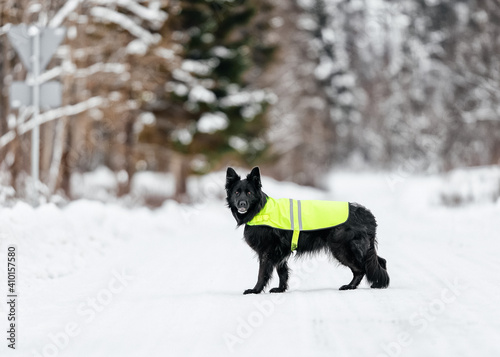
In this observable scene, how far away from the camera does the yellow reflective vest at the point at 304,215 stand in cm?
641

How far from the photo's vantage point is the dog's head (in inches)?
245

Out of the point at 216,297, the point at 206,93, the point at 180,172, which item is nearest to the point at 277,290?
the point at 216,297

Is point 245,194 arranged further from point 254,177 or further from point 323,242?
point 323,242

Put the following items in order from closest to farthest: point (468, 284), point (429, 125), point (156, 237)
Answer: point (468, 284) < point (156, 237) < point (429, 125)

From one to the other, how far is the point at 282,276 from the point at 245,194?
3.56ft

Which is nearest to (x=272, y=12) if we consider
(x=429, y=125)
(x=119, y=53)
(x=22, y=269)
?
(x=119, y=53)

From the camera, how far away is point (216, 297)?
6.08m

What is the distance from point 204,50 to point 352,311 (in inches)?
724

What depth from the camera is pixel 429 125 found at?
152 feet

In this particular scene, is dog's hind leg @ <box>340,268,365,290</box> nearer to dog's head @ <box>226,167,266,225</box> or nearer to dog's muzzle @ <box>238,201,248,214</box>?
dog's head @ <box>226,167,266,225</box>

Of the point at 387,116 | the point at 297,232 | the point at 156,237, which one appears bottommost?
the point at 156,237

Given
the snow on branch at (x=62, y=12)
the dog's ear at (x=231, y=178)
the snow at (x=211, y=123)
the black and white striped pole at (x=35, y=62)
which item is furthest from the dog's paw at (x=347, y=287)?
the snow at (x=211, y=123)

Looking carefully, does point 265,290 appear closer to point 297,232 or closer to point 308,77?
point 297,232

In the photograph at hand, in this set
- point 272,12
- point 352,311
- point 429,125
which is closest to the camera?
point 352,311
